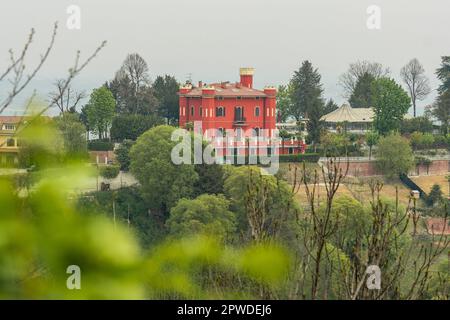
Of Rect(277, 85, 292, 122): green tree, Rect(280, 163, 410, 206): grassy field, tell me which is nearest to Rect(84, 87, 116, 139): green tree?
Answer: Rect(280, 163, 410, 206): grassy field

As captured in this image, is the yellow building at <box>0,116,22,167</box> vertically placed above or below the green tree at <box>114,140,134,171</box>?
above

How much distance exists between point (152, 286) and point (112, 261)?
0.68ft

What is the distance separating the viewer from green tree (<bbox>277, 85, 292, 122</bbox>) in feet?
119

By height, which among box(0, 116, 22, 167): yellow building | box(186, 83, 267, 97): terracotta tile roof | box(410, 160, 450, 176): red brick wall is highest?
box(186, 83, 267, 97): terracotta tile roof

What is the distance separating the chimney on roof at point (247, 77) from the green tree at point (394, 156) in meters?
5.12

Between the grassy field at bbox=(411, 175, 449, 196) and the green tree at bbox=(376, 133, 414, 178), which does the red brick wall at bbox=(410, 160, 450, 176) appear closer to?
the grassy field at bbox=(411, 175, 449, 196)

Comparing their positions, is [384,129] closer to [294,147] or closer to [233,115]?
[294,147]

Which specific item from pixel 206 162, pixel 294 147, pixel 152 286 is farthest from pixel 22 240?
pixel 294 147

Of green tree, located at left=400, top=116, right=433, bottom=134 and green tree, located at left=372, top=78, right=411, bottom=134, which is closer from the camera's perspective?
green tree, located at left=372, top=78, right=411, bottom=134

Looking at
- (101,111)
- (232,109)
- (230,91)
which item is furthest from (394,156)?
(101,111)

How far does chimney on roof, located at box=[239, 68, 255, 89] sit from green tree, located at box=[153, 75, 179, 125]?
2492mm

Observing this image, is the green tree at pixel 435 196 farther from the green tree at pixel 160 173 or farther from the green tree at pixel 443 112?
the green tree at pixel 160 173

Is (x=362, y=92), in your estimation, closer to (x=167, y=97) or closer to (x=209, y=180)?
(x=167, y=97)

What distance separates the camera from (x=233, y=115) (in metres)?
30.4
